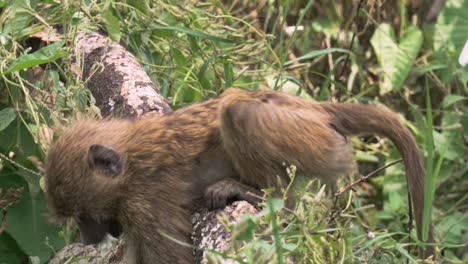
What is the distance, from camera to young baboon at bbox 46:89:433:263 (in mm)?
3990

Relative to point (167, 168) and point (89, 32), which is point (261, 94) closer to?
point (167, 168)

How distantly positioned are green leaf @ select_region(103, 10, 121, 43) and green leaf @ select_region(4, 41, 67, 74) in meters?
0.47

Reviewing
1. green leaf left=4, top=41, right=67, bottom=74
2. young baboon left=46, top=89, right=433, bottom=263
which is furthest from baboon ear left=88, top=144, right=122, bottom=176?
green leaf left=4, top=41, right=67, bottom=74

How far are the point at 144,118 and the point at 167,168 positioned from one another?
33 cm

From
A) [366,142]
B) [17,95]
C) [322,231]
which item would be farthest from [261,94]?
[366,142]

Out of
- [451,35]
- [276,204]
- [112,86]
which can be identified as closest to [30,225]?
[112,86]

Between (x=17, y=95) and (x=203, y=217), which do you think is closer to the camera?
(x=203, y=217)

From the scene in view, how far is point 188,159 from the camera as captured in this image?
13.6ft

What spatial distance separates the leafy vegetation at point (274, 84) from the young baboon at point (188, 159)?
0.16 metres

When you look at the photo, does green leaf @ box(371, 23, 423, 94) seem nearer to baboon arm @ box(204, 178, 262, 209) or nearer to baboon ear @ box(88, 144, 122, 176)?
baboon arm @ box(204, 178, 262, 209)

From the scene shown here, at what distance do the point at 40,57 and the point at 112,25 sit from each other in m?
0.58

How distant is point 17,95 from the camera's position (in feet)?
15.6

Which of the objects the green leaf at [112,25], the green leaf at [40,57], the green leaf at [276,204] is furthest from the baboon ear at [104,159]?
the green leaf at [276,204]

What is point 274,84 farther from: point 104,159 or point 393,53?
point 104,159
